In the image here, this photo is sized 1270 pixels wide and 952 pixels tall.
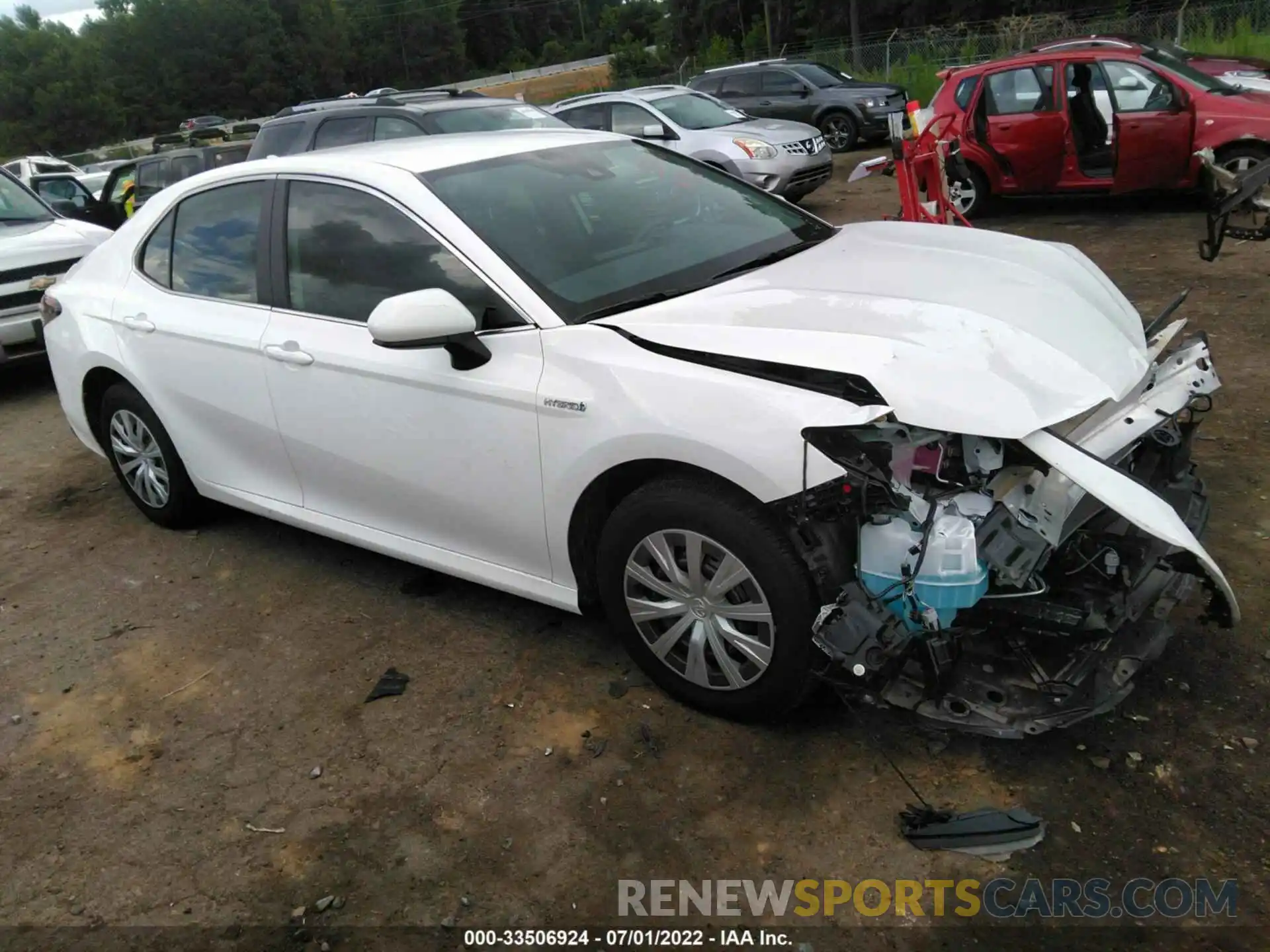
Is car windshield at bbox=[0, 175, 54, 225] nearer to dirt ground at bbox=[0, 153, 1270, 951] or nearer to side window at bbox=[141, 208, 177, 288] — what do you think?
side window at bbox=[141, 208, 177, 288]

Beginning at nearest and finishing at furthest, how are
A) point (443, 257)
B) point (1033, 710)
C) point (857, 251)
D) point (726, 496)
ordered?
point (1033, 710) < point (726, 496) < point (443, 257) < point (857, 251)

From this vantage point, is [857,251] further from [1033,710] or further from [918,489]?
[1033,710]

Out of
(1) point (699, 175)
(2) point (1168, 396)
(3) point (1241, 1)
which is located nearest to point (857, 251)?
(1) point (699, 175)

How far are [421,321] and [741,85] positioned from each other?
1560 centimetres

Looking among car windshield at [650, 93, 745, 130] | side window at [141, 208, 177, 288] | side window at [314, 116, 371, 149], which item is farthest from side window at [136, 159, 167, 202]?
side window at [141, 208, 177, 288]

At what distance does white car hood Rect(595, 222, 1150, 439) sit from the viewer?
8.61 feet

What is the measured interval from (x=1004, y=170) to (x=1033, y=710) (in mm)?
8459

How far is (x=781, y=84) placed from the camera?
55.4 feet

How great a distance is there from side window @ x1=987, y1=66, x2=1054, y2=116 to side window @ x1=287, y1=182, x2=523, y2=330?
7.96 metres

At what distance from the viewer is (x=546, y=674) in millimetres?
3521

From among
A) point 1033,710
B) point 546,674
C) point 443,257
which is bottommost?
point 546,674

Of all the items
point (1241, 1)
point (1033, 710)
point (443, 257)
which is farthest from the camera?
point (1241, 1)

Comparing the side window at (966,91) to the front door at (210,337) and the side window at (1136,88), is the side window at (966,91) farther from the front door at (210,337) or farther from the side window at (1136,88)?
the front door at (210,337)

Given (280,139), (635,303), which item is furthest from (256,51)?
(635,303)
